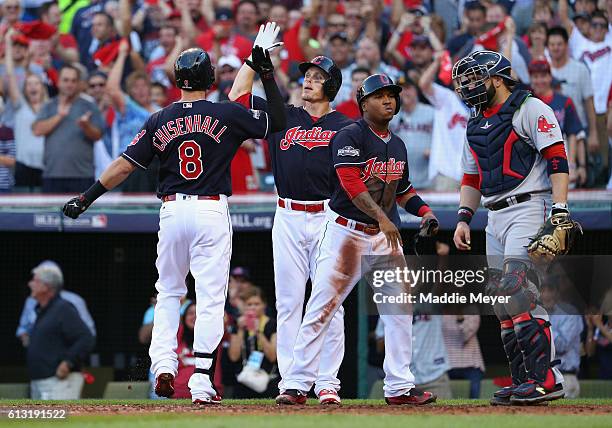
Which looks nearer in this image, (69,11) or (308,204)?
(308,204)

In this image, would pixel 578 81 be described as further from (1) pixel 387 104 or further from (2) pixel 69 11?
(2) pixel 69 11

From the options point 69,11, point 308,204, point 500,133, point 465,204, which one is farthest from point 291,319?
point 69,11

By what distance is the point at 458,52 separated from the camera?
35.2ft

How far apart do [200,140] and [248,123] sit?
300 mm

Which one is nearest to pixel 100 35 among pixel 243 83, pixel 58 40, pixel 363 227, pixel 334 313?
pixel 58 40

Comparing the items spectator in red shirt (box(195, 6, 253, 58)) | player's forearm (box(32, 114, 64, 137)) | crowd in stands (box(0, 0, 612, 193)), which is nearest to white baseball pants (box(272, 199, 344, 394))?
crowd in stands (box(0, 0, 612, 193))

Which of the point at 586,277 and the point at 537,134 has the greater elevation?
the point at 537,134

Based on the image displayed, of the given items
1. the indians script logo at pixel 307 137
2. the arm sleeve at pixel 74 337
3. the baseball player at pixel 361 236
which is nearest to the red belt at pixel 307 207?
the indians script logo at pixel 307 137

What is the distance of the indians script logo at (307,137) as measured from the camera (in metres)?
6.89

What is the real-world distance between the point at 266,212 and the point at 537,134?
4660 mm

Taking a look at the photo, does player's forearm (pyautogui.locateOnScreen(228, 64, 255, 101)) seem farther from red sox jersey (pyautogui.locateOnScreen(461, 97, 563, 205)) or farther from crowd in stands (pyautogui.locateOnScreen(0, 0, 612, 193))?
crowd in stands (pyautogui.locateOnScreen(0, 0, 612, 193))

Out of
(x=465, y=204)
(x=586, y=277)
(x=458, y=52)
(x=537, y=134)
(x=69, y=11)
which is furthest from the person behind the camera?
Result: (x=69, y=11)

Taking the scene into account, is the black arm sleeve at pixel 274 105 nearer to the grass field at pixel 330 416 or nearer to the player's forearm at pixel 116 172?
the player's forearm at pixel 116 172

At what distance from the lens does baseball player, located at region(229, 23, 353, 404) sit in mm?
6707
